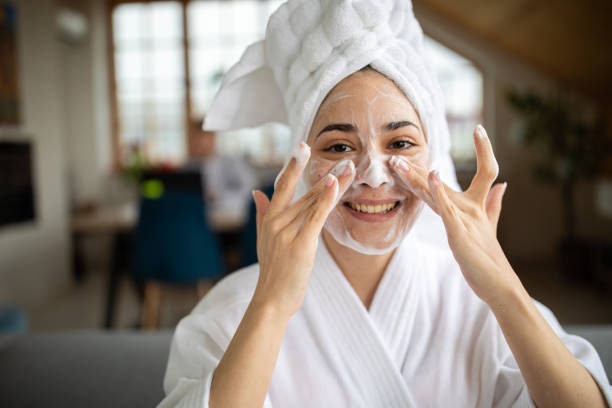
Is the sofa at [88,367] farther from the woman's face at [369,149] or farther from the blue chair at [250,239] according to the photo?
the blue chair at [250,239]

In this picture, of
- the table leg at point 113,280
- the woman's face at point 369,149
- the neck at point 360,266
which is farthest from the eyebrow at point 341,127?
the table leg at point 113,280

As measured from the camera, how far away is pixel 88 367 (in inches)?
48.0

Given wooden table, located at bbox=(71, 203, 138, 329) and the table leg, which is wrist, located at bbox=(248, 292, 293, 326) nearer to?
wooden table, located at bbox=(71, 203, 138, 329)

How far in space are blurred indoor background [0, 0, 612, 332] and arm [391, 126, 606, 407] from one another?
1718 millimetres

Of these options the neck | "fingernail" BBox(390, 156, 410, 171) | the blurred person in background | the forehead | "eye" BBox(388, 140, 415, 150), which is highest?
the forehead

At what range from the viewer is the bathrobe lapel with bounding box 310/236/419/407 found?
2.83ft

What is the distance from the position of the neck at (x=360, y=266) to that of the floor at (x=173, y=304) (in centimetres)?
274

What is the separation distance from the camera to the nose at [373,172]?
0.81 m

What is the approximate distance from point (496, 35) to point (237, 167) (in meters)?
2.86

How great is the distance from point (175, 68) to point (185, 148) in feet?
3.07

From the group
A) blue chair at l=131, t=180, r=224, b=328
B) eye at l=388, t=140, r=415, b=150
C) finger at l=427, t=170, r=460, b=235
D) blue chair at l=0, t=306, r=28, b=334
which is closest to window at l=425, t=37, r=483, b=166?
blue chair at l=131, t=180, r=224, b=328

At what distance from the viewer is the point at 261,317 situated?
27.4 inches

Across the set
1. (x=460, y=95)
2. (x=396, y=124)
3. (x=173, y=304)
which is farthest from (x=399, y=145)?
(x=460, y=95)

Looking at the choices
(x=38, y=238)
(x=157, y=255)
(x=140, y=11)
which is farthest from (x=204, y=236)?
(x=140, y=11)
